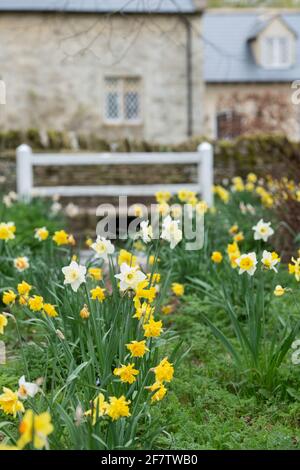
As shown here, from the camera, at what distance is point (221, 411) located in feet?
11.2

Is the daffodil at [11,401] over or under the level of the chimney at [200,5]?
under

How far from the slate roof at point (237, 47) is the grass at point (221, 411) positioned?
64.8 ft

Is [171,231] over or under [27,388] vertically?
over

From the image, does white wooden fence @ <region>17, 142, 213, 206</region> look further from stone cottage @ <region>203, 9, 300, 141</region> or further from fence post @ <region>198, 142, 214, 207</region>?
stone cottage @ <region>203, 9, 300, 141</region>

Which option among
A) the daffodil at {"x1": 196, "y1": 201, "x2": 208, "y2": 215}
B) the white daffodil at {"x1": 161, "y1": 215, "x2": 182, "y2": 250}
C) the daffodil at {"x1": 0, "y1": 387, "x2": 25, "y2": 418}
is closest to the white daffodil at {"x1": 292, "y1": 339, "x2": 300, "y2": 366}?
the white daffodil at {"x1": 161, "y1": 215, "x2": 182, "y2": 250}

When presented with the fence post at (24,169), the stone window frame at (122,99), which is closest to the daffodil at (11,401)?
the fence post at (24,169)

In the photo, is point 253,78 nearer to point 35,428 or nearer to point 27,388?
point 27,388

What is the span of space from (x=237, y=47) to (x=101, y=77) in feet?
23.4

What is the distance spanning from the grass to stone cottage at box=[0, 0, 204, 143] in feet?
52.8

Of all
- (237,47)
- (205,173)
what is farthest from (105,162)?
(237,47)

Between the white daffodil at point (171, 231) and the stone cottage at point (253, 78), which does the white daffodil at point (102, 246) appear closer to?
the white daffodil at point (171, 231)

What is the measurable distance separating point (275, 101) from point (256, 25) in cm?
372

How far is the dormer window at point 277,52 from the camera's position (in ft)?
81.4
